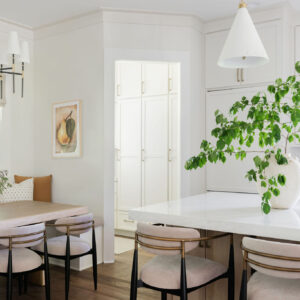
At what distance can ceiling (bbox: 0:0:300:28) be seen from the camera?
390 centimetres

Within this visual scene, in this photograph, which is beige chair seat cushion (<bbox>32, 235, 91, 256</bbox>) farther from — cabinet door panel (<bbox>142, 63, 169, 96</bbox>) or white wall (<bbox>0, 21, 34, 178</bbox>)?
cabinet door panel (<bbox>142, 63, 169, 96</bbox>)

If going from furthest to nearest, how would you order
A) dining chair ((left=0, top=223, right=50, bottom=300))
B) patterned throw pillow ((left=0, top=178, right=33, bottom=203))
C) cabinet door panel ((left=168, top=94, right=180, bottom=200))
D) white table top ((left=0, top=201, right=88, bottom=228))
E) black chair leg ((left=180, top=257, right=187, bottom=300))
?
cabinet door panel ((left=168, top=94, right=180, bottom=200)) < patterned throw pillow ((left=0, top=178, right=33, bottom=203)) < white table top ((left=0, top=201, right=88, bottom=228)) < dining chair ((left=0, top=223, right=50, bottom=300)) < black chair leg ((left=180, top=257, right=187, bottom=300))

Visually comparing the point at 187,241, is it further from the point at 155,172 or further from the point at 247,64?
the point at 155,172

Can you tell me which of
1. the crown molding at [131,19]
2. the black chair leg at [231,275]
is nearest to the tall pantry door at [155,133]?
the crown molding at [131,19]

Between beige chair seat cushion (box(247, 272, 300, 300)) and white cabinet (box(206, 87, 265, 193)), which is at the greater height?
white cabinet (box(206, 87, 265, 193))

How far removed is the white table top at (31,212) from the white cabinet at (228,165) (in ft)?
5.41

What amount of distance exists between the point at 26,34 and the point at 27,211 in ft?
8.30

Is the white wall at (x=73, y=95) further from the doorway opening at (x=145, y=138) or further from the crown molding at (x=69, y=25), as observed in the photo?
the doorway opening at (x=145, y=138)

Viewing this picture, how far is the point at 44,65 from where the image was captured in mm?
4660

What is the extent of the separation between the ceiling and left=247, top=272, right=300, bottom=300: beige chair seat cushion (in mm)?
3038

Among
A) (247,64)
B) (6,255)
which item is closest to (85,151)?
(6,255)

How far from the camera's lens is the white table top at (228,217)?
5.31ft

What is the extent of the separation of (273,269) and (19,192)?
10.8 ft

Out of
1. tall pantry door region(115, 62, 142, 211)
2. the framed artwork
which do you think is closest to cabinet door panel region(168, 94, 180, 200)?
tall pantry door region(115, 62, 142, 211)
